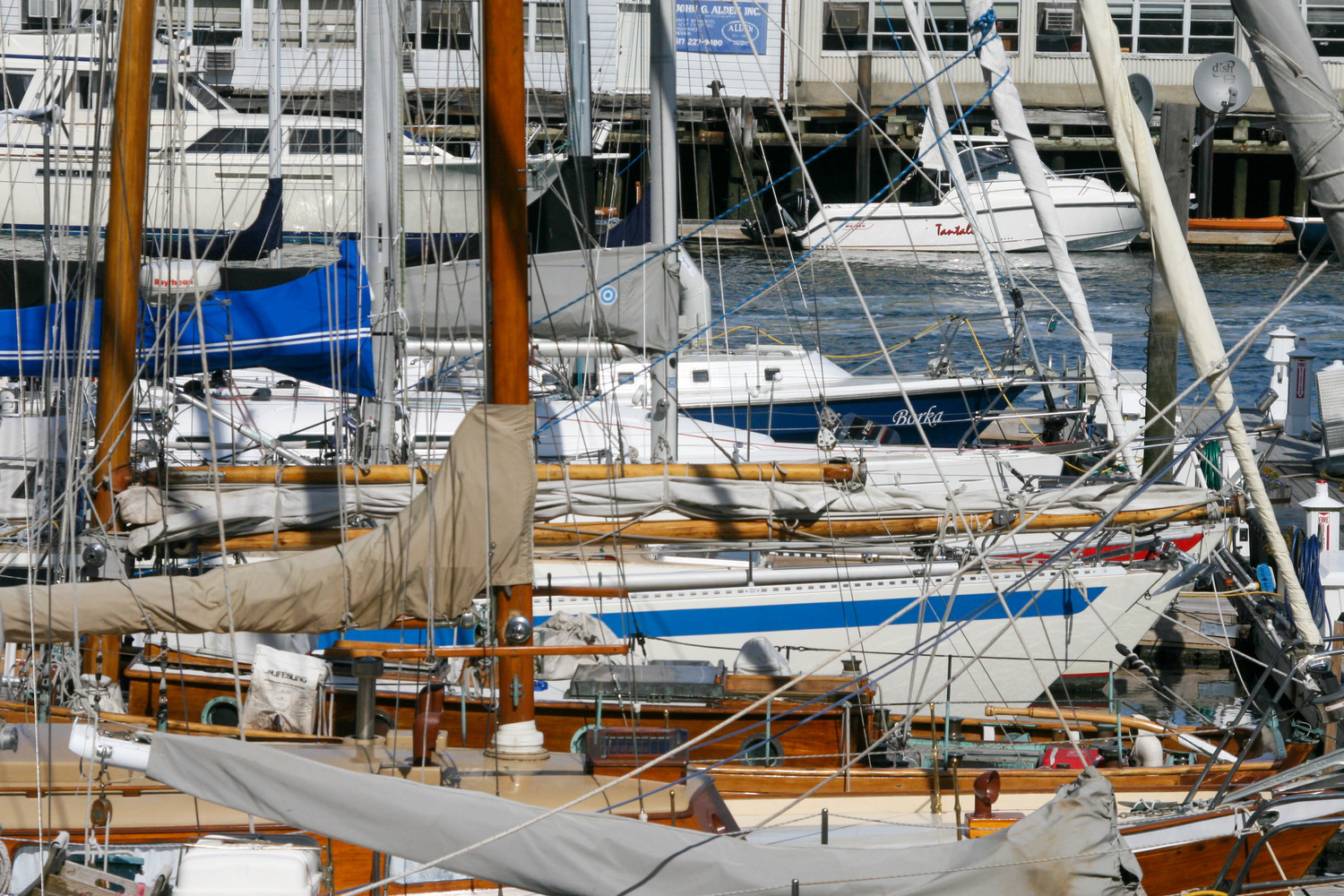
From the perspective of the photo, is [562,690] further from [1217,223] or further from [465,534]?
[1217,223]

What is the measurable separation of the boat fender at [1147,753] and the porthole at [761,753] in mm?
2038

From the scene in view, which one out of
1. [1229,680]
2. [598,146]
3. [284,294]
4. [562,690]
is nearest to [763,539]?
[562,690]

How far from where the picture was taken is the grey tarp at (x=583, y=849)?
15.4 feet

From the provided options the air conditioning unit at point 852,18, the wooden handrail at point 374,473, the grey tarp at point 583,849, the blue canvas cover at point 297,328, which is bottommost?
the grey tarp at point 583,849

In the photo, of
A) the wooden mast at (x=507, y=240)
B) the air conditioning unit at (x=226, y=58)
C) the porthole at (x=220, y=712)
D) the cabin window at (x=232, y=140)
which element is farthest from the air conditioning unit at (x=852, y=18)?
the wooden mast at (x=507, y=240)

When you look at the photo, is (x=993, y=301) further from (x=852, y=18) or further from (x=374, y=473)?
(x=374, y=473)

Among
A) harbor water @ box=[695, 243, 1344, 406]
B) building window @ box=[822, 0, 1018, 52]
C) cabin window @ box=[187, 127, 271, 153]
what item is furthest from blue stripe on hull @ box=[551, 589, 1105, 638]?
building window @ box=[822, 0, 1018, 52]

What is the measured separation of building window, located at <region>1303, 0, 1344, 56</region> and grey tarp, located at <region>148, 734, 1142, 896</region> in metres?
43.0

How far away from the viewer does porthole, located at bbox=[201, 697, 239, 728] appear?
335 inches

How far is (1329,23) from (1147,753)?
4059 centimetres

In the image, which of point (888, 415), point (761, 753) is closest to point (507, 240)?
point (761, 753)

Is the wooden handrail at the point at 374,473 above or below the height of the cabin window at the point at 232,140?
below

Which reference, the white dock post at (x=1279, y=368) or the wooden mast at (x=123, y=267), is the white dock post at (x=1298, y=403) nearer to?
the white dock post at (x=1279, y=368)

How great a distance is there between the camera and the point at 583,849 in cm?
470
